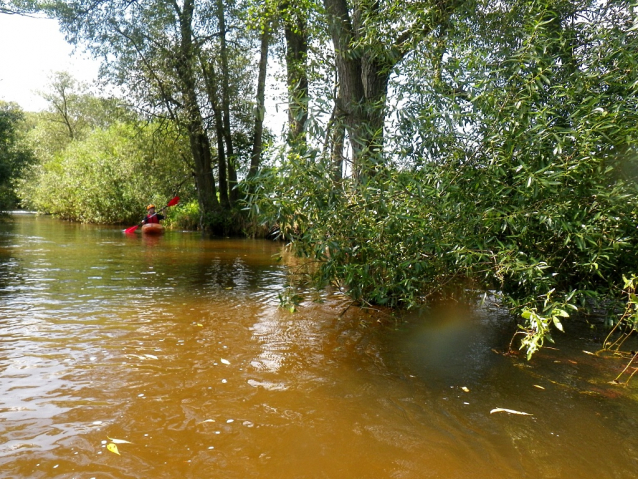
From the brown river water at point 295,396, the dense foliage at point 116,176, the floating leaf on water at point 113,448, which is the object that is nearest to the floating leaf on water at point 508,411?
the brown river water at point 295,396

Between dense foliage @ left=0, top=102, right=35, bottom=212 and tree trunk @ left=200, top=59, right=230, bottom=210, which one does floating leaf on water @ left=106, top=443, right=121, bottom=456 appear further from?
dense foliage @ left=0, top=102, right=35, bottom=212

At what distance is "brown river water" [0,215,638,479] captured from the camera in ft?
8.86

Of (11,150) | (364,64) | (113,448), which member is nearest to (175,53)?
(11,150)

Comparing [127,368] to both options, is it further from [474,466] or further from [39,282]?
[39,282]

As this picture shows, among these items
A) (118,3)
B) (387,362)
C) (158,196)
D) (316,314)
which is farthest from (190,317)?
(158,196)

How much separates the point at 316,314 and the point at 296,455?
3.68m

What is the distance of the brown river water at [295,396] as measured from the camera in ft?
8.86

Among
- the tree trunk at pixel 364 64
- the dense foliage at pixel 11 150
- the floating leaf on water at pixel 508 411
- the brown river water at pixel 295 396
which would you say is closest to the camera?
the brown river water at pixel 295 396

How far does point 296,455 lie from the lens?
277 centimetres

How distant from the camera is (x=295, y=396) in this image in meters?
3.61

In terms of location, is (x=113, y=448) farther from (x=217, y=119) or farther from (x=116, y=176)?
(x=116, y=176)

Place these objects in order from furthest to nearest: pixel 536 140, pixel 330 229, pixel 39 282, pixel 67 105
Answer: pixel 67 105 < pixel 39 282 < pixel 330 229 < pixel 536 140

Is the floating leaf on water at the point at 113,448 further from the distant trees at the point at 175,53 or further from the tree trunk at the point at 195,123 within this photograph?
the tree trunk at the point at 195,123

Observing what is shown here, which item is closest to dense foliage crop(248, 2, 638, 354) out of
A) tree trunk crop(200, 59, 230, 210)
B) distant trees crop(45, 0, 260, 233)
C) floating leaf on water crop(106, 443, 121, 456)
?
floating leaf on water crop(106, 443, 121, 456)
